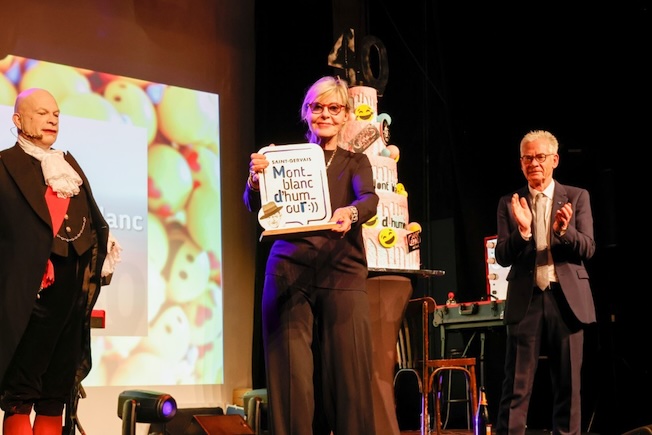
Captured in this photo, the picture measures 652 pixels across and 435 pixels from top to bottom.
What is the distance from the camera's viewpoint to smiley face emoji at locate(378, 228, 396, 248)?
4324mm

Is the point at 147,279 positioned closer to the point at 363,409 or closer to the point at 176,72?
the point at 176,72

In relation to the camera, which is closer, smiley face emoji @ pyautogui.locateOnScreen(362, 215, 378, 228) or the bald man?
the bald man

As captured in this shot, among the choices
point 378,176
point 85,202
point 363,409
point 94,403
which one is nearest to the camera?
point 363,409

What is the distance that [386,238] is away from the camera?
4.33 metres

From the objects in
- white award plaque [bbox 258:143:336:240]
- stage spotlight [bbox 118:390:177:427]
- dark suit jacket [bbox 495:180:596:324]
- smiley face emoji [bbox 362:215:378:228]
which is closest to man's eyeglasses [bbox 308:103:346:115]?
white award plaque [bbox 258:143:336:240]

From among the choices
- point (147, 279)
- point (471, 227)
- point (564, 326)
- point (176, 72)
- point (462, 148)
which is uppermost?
point (176, 72)

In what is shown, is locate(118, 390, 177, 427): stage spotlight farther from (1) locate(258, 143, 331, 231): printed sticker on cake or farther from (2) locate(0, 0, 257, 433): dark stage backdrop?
(2) locate(0, 0, 257, 433): dark stage backdrop

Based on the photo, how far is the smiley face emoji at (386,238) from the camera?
4.32m

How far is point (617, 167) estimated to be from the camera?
5719 mm

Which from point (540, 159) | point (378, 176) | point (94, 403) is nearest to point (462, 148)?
point (378, 176)

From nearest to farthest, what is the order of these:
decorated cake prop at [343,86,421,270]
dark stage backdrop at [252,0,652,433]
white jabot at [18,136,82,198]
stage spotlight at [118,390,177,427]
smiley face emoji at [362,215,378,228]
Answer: white jabot at [18,136,82,198] → stage spotlight at [118,390,177,427] → smiley face emoji at [362,215,378,228] → decorated cake prop at [343,86,421,270] → dark stage backdrop at [252,0,652,433]

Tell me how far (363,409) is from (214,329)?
11.6 feet

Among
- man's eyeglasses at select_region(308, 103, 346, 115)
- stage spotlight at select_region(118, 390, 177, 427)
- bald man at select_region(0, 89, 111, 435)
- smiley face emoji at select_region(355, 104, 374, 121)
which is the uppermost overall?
smiley face emoji at select_region(355, 104, 374, 121)

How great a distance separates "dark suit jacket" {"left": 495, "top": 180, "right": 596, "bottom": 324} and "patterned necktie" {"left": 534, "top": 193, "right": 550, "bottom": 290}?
0.03 m
